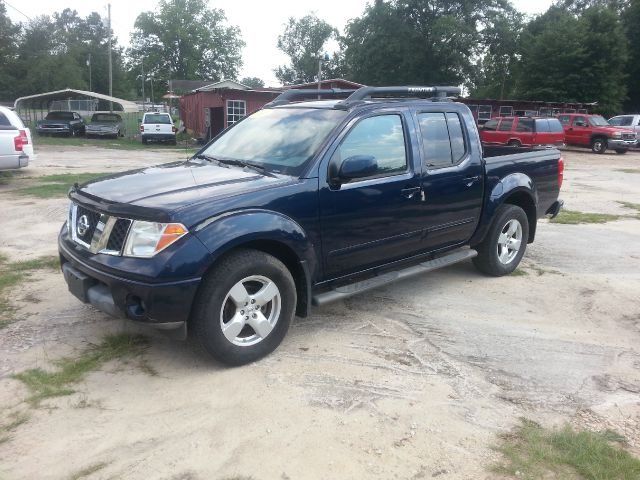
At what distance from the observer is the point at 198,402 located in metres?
3.47

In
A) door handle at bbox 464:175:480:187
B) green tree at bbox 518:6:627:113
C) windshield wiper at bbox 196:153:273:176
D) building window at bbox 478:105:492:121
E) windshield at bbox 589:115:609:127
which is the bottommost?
door handle at bbox 464:175:480:187

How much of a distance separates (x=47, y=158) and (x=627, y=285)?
1808 centimetres

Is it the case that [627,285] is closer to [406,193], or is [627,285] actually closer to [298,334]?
[406,193]

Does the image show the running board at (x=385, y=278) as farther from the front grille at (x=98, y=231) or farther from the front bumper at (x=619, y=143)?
the front bumper at (x=619, y=143)

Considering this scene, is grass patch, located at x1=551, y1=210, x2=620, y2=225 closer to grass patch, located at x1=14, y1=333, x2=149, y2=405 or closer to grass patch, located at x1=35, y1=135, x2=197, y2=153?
grass patch, located at x1=14, y1=333, x2=149, y2=405

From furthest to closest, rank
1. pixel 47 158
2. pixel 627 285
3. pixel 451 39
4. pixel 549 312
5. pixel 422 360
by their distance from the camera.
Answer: pixel 451 39 → pixel 47 158 → pixel 627 285 → pixel 549 312 → pixel 422 360

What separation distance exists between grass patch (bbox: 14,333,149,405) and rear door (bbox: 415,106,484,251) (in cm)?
262

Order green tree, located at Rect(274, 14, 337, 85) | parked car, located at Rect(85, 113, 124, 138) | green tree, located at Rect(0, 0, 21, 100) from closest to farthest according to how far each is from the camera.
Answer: parked car, located at Rect(85, 113, 124, 138), green tree, located at Rect(0, 0, 21, 100), green tree, located at Rect(274, 14, 337, 85)

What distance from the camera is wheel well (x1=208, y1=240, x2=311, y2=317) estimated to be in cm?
395

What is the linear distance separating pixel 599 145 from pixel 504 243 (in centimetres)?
2364

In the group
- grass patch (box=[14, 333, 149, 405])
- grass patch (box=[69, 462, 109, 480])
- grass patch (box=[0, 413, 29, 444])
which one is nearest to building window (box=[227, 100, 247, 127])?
grass patch (box=[14, 333, 149, 405])

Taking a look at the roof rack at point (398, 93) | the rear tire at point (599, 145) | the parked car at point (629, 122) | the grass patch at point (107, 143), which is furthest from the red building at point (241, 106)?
the roof rack at point (398, 93)

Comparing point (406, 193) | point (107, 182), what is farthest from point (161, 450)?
point (406, 193)

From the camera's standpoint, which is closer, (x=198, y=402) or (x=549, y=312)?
(x=198, y=402)
